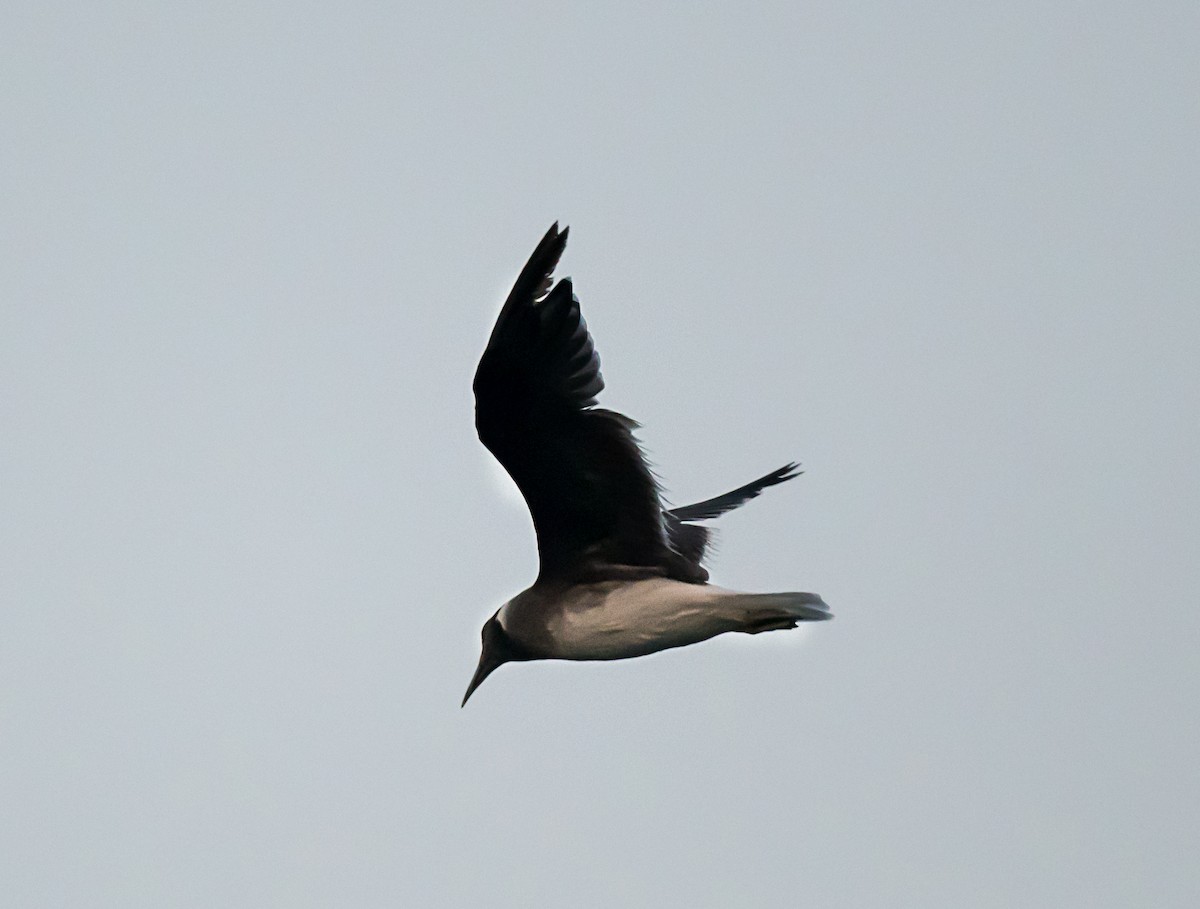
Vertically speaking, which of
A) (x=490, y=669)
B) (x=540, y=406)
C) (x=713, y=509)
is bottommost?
(x=490, y=669)

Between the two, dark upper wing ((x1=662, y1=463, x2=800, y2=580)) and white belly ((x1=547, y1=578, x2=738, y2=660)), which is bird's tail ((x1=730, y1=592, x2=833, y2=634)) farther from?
dark upper wing ((x1=662, y1=463, x2=800, y2=580))

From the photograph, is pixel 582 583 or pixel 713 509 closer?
pixel 582 583

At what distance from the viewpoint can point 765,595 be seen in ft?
23.0

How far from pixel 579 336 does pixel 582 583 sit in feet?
5.11

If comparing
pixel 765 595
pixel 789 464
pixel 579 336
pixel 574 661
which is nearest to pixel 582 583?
pixel 574 661

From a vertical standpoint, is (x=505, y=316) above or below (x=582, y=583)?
above

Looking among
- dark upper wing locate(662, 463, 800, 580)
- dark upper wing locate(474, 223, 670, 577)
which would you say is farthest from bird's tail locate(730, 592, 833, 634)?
dark upper wing locate(662, 463, 800, 580)

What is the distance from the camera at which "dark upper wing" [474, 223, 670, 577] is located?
633cm

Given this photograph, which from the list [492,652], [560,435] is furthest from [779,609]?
[492,652]

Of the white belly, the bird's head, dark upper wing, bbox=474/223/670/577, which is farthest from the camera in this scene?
the bird's head

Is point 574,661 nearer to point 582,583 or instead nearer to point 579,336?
point 582,583

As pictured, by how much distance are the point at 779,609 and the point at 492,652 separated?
1827 mm

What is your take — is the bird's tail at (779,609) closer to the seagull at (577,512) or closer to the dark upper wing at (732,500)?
the seagull at (577,512)

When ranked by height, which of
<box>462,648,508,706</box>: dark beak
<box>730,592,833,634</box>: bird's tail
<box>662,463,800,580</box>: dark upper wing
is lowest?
<box>462,648,508,706</box>: dark beak
